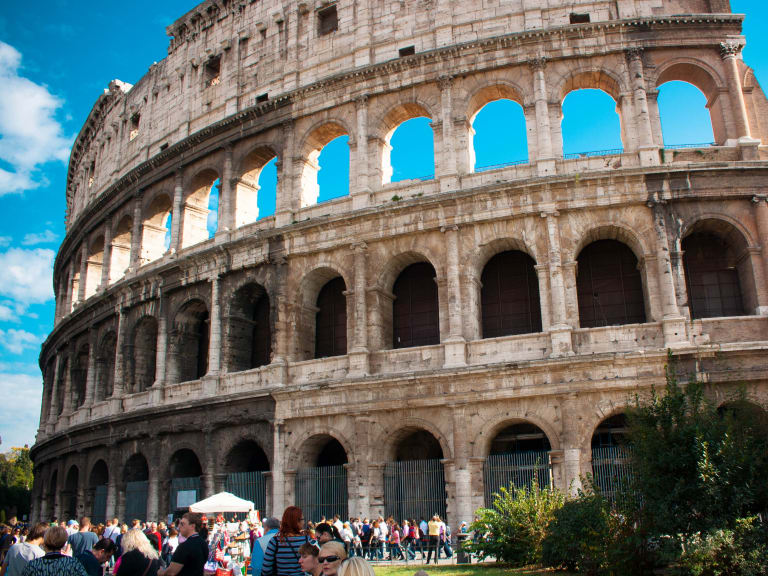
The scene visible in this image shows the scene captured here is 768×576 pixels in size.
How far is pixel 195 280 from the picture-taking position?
23750mm

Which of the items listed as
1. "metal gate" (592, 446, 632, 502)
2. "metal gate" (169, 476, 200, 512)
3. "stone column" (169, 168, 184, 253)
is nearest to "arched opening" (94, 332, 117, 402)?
"stone column" (169, 168, 184, 253)

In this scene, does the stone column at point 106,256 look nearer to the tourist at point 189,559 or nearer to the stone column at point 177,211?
the stone column at point 177,211

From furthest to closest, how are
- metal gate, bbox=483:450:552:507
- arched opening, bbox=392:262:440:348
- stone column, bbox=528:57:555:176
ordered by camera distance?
arched opening, bbox=392:262:440:348, stone column, bbox=528:57:555:176, metal gate, bbox=483:450:552:507

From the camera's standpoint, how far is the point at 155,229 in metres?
28.1

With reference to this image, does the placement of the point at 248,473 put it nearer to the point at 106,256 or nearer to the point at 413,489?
the point at 413,489

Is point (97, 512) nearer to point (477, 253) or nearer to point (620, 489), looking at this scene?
point (477, 253)

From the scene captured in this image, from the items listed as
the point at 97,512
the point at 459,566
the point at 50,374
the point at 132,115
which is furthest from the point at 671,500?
the point at 50,374

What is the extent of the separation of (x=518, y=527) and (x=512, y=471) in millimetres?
4330

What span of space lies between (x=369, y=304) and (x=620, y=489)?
33.4ft

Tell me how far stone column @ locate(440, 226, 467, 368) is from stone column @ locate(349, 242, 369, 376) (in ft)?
7.47

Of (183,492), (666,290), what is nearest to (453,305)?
(666,290)

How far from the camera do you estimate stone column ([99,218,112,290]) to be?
28922mm

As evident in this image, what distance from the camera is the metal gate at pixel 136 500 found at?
76.2 feet

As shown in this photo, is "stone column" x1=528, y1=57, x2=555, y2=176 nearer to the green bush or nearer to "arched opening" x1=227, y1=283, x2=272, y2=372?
the green bush
